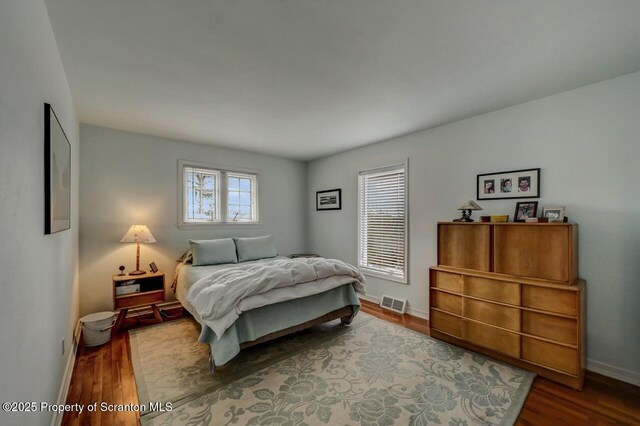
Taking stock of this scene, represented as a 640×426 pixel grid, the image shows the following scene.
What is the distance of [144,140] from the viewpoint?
3824 millimetres

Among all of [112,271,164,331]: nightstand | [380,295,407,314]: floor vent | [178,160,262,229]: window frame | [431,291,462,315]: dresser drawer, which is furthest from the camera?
[178,160,262,229]: window frame

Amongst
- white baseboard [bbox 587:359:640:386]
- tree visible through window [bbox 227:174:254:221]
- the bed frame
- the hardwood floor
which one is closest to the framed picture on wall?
tree visible through window [bbox 227:174:254:221]

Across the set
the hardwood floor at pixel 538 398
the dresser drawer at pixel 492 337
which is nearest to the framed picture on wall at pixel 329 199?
the dresser drawer at pixel 492 337

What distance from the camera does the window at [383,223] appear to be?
3.95 meters

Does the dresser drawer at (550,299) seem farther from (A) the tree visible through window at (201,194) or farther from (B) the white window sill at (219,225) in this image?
(A) the tree visible through window at (201,194)

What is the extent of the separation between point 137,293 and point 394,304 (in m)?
3.42

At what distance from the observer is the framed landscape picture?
2730 millimetres

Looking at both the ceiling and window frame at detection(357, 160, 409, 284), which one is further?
window frame at detection(357, 160, 409, 284)

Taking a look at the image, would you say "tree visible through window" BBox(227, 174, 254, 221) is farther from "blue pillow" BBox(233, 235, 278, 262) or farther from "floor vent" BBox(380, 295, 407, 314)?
"floor vent" BBox(380, 295, 407, 314)

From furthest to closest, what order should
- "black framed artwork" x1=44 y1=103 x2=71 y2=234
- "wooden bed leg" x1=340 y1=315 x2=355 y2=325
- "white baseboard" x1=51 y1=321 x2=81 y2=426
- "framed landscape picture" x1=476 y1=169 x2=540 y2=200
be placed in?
"wooden bed leg" x1=340 y1=315 x2=355 y2=325 < "framed landscape picture" x1=476 y1=169 x2=540 y2=200 < "white baseboard" x1=51 y1=321 x2=81 y2=426 < "black framed artwork" x1=44 y1=103 x2=71 y2=234

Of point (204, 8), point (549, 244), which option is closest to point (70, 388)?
point (204, 8)

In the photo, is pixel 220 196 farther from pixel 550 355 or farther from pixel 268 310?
pixel 550 355

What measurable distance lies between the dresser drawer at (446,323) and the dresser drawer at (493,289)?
344mm

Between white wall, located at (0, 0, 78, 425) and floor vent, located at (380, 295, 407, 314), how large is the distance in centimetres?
353
